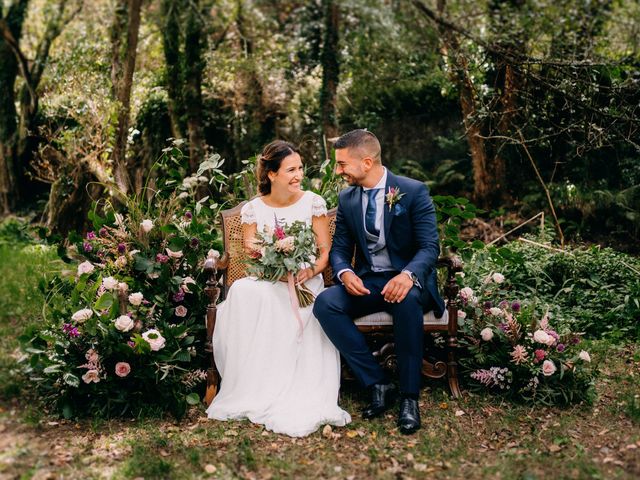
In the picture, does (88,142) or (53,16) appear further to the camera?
(53,16)

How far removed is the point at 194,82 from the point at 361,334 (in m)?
7.60

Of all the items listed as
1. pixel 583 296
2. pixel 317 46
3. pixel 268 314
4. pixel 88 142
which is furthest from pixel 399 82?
pixel 268 314

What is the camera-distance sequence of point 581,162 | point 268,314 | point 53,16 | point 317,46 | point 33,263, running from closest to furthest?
point 268,314 < point 33,263 < point 581,162 < point 317,46 < point 53,16

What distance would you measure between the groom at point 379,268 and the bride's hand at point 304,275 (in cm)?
16

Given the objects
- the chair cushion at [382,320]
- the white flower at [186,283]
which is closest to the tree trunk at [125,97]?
the white flower at [186,283]

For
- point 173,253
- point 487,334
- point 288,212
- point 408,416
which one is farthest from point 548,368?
point 173,253

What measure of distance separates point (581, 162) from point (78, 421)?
701cm

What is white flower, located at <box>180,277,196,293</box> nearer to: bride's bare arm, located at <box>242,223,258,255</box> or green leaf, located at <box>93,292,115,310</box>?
bride's bare arm, located at <box>242,223,258,255</box>

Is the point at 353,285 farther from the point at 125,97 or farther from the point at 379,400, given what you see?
the point at 125,97

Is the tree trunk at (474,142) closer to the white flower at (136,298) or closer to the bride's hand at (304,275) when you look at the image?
the bride's hand at (304,275)

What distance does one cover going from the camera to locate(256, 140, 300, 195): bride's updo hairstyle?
4.50m

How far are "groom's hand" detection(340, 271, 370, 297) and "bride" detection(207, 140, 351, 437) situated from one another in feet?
1.01

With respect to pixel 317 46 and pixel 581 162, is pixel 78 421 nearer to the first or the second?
pixel 581 162

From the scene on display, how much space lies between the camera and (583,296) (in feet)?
19.5
